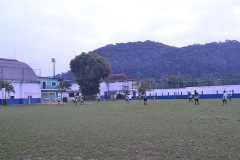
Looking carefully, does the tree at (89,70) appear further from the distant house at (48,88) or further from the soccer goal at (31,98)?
the soccer goal at (31,98)

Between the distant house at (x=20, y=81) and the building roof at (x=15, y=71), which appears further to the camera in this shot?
Result: the building roof at (x=15, y=71)

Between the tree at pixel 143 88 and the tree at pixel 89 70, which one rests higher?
the tree at pixel 89 70

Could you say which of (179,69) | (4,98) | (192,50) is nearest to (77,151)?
(4,98)

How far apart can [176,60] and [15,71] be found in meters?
54.2

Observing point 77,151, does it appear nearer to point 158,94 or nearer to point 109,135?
point 109,135

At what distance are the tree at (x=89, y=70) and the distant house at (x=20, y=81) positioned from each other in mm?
9639

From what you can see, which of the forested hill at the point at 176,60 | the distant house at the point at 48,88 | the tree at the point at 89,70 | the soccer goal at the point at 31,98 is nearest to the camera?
the soccer goal at the point at 31,98

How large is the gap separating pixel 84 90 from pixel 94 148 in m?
52.9

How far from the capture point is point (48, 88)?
65.6 m

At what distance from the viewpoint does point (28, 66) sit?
56625mm

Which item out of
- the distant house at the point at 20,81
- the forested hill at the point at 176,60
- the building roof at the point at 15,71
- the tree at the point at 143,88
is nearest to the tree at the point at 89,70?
the tree at the point at 143,88

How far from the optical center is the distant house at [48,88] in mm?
64625

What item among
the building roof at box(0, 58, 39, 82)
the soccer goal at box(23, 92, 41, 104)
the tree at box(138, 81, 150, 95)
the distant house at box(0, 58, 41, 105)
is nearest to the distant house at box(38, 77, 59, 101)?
the building roof at box(0, 58, 39, 82)

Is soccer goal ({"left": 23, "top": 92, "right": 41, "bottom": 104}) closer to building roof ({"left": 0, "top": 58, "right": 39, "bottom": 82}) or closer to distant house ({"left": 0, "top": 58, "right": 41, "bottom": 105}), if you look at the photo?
distant house ({"left": 0, "top": 58, "right": 41, "bottom": 105})
